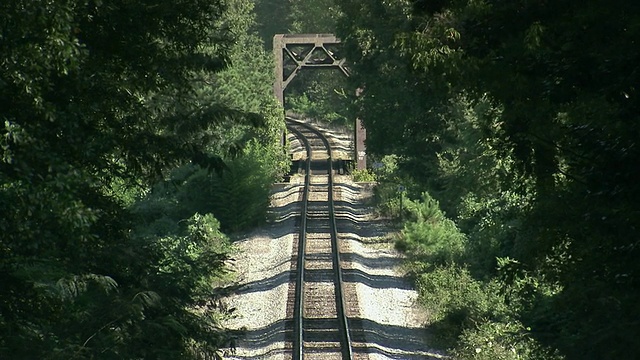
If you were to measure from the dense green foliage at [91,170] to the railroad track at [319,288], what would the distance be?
511 centimetres

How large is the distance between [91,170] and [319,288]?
601 inches

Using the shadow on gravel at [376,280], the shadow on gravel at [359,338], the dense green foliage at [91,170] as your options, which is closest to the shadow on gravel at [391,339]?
the shadow on gravel at [359,338]

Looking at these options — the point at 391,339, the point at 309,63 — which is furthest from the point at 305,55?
the point at 391,339

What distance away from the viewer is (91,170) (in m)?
11.8

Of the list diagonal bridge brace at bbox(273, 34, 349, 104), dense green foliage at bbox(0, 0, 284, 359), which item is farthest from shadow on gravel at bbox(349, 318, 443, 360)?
diagonal bridge brace at bbox(273, 34, 349, 104)

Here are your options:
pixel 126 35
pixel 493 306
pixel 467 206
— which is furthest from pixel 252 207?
pixel 126 35

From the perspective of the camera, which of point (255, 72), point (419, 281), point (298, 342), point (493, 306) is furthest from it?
point (255, 72)

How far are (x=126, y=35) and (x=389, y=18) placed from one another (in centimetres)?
2349

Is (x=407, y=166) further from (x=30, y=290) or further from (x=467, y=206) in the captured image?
(x=30, y=290)

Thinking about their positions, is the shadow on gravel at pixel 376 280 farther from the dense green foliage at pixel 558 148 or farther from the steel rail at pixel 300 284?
the dense green foliage at pixel 558 148

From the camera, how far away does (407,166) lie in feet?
130

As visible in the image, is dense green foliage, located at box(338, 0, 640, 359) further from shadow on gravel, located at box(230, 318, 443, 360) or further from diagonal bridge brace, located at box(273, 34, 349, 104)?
diagonal bridge brace, located at box(273, 34, 349, 104)

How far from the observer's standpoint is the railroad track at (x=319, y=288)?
67.2 feet

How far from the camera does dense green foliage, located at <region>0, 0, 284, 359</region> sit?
31.7 ft
